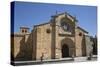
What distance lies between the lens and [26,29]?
3.80 m

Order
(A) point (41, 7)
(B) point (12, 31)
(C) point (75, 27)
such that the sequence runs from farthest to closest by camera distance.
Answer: (C) point (75, 27) < (A) point (41, 7) < (B) point (12, 31)

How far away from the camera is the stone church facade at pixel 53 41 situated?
3762 mm

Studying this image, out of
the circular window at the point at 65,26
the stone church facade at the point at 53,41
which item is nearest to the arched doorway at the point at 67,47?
the stone church facade at the point at 53,41

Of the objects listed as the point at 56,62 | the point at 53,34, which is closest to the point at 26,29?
the point at 53,34

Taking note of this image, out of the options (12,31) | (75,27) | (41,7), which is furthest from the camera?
(75,27)

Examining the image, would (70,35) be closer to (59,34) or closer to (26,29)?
(59,34)

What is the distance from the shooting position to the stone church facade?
12.3ft

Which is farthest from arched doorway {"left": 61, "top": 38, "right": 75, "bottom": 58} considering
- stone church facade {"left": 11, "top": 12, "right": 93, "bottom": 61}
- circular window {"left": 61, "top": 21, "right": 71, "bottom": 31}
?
circular window {"left": 61, "top": 21, "right": 71, "bottom": 31}

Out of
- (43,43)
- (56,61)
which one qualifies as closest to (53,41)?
(43,43)

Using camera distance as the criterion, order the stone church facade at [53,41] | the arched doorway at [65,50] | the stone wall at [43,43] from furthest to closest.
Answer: the arched doorway at [65,50] < the stone wall at [43,43] < the stone church facade at [53,41]

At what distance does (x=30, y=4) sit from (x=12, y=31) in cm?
52

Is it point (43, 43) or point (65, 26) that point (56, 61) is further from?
point (65, 26)

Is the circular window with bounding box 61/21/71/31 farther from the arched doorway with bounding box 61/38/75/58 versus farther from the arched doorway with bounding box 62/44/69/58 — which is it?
the arched doorway with bounding box 62/44/69/58

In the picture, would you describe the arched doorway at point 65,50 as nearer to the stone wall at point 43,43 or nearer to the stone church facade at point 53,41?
the stone church facade at point 53,41
